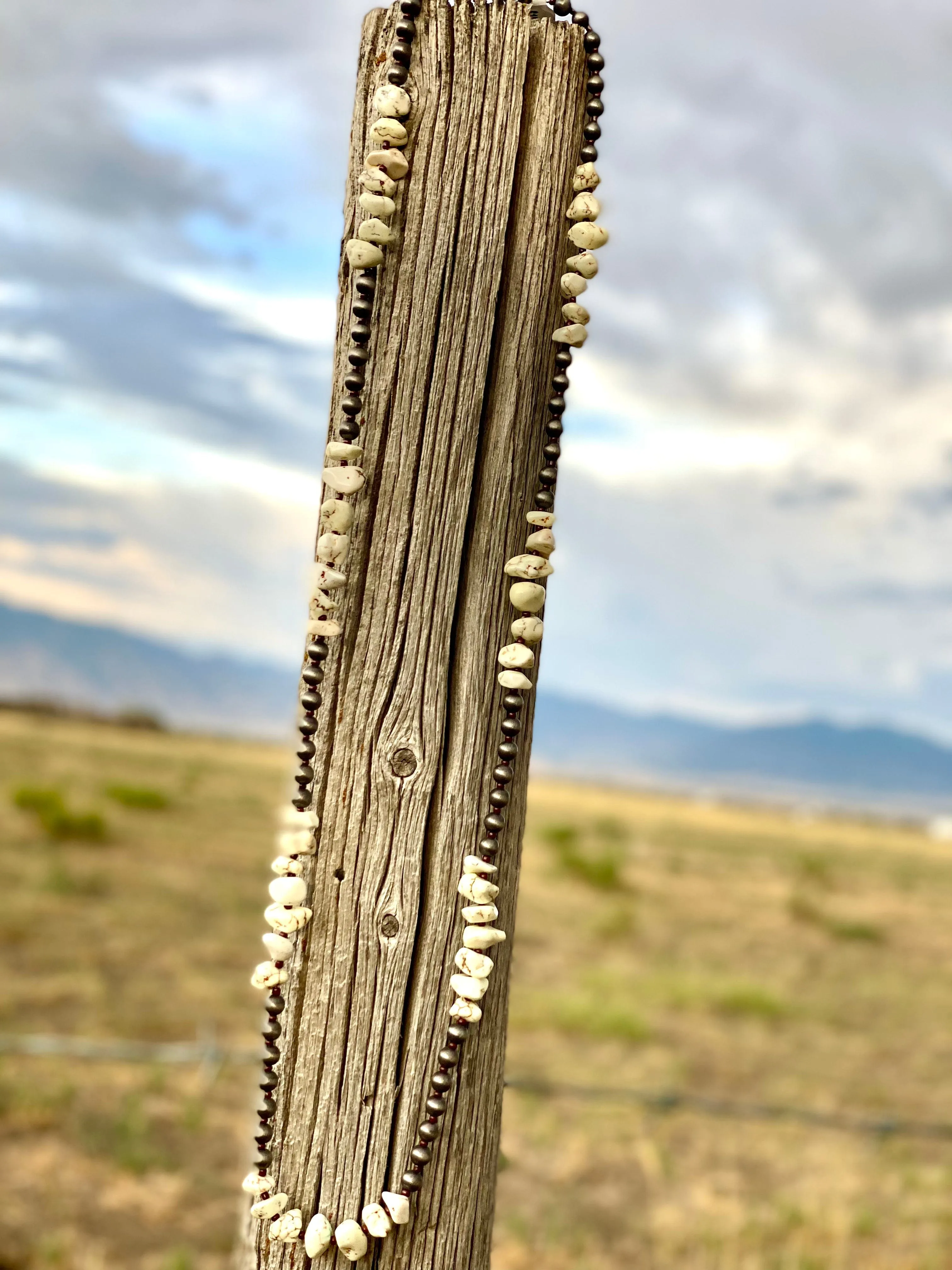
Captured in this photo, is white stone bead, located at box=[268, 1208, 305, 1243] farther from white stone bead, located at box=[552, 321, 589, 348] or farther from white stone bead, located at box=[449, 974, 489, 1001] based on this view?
white stone bead, located at box=[552, 321, 589, 348]

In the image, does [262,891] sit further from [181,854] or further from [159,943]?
[159,943]

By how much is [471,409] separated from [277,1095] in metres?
1.31

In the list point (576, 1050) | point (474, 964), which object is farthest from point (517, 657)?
point (576, 1050)

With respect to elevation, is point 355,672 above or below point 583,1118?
above

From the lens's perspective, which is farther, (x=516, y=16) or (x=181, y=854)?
(x=181, y=854)

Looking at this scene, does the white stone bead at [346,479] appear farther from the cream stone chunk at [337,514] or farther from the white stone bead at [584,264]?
the white stone bead at [584,264]

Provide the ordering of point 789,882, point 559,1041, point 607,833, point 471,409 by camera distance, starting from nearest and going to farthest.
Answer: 1. point 471,409
2. point 559,1041
3. point 789,882
4. point 607,833

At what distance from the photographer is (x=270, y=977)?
2.02 metres

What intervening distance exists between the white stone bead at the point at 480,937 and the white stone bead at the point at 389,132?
1.42 m

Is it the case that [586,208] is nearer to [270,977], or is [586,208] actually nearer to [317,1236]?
[270,977]

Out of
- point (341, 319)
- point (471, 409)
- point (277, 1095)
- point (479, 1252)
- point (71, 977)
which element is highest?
point (341, 319)

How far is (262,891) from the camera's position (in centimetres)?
1599

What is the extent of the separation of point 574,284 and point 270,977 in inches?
54.5

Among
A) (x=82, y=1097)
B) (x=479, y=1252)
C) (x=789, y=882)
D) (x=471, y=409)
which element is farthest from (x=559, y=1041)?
(x=789, y=882)
